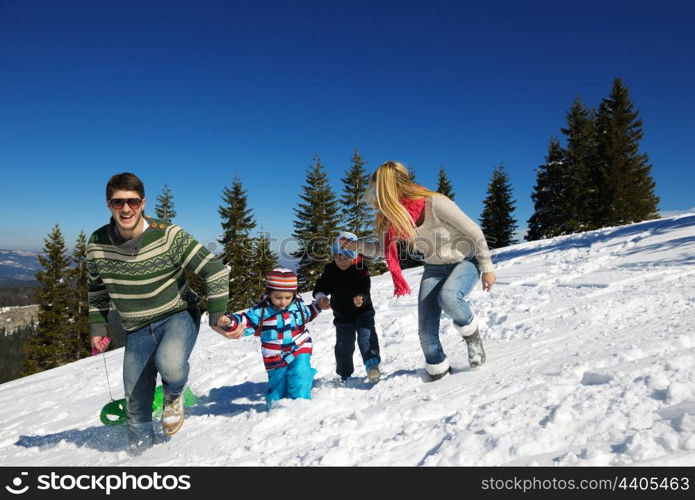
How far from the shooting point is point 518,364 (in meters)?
3.53

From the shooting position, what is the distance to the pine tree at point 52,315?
27.5 m

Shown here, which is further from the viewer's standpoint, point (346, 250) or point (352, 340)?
point (352, 340)

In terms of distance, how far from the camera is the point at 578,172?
29.7 m

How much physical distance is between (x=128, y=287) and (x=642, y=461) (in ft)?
10.9

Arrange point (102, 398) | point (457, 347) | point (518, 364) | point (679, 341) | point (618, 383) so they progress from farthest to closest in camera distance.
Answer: point (102, 398)
point (457, 347)
point (518, 364)
point (679, 341)
point (618, 383)

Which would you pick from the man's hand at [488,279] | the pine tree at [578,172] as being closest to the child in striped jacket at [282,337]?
the man's hand at [488,279]

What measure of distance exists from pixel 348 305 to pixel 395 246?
1.08m

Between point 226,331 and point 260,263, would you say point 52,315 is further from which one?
point 226,331

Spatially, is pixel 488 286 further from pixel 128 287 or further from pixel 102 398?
pixel 102 398

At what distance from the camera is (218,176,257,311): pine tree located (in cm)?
2808

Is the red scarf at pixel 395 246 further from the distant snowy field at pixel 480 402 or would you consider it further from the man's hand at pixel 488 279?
the distant snowy field at pixel 480 402

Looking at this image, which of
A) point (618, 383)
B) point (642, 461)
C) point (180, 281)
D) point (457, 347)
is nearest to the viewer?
point (642, 461)

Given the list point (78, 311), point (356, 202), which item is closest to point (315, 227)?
point (356, 202)
